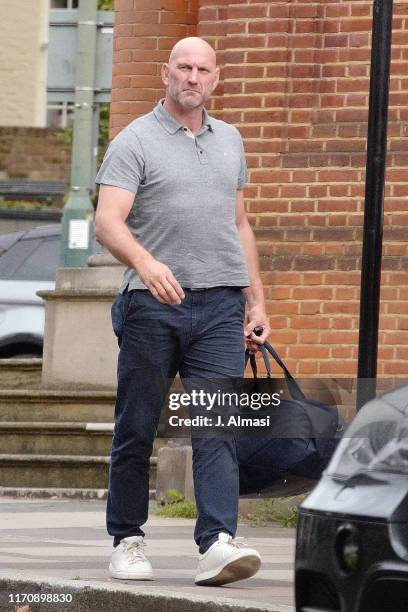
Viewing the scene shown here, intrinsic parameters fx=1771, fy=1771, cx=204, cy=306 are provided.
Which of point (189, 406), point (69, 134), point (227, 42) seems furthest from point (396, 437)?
point (69, 134)

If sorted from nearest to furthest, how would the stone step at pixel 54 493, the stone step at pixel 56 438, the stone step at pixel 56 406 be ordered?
the stone step at pixel 54 493 → the stone step at pixel 56 438 → the stone step at pixel 56 406

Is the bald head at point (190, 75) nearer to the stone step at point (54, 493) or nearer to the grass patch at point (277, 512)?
the grass patch at point (277, 512)

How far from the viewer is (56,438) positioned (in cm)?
1194

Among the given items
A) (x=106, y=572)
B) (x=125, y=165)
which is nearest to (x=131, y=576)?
(x=106, y=572)

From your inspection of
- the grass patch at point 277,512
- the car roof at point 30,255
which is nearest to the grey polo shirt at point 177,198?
the grass patch at point 277,512

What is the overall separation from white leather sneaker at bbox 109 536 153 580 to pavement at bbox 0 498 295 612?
5 cm

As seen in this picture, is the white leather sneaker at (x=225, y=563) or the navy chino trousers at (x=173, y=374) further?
the navy chino trousers at (x=173, y=374)

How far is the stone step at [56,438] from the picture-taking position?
465 inches

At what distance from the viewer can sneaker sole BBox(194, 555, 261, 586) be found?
6.08 m

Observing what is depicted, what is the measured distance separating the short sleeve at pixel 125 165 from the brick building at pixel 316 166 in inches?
132

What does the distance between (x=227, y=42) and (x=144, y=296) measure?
378cm

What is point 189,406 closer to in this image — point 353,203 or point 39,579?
point 39,579

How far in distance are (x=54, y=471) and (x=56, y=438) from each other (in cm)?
37

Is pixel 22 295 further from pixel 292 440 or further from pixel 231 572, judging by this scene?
pixel 231 572
